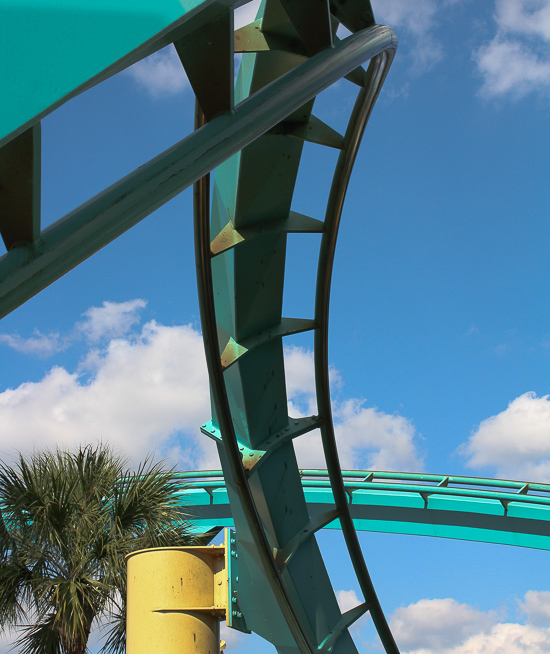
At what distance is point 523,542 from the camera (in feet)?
34.4

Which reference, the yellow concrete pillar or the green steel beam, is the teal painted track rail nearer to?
the yellow concrete pillar

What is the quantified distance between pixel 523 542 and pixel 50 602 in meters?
7.72

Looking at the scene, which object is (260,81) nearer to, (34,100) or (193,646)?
(34,100)

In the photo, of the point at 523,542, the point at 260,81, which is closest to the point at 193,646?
the point at 260,81

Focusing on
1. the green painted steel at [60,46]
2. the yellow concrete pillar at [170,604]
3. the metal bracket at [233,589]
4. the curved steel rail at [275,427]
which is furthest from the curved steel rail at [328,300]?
the green painted steel at [60,46]

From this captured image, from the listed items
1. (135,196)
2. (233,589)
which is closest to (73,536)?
(233,589)

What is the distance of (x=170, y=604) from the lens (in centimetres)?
472

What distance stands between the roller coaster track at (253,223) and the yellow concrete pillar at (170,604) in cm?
74

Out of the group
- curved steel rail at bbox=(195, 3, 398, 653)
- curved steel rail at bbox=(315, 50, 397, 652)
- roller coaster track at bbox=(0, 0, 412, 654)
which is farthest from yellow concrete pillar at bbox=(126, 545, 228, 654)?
curved steel rail at bbox=(315, 50, 397, 652)

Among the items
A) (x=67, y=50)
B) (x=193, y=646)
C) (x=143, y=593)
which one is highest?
(x=67, y=50)

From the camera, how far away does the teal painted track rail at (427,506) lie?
34.1 feet

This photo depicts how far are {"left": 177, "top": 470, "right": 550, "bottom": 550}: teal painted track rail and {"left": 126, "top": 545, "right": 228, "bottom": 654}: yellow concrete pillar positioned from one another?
503 centimetres

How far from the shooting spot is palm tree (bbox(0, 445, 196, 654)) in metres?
6.25

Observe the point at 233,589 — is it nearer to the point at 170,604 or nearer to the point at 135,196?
the point at 170,604
